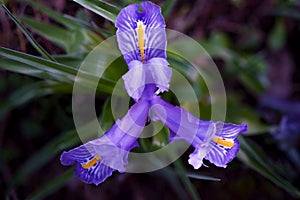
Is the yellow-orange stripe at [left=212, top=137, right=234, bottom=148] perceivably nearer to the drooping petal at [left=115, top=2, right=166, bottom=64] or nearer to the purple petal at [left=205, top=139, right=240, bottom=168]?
the purple petal at [left=205, top=139, right=240, bottom=168]

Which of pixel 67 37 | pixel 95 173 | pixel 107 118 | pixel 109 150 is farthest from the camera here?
pixel 67 37

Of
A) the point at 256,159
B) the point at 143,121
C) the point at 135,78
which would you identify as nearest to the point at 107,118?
the point at 143,121

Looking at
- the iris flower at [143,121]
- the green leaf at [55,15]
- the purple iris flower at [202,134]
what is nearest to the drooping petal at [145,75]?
the iris flower at [143,121]

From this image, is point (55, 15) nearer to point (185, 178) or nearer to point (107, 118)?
point (107, 118)

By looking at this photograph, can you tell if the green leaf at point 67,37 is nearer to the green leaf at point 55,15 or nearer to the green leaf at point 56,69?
the green leaf at point 55,15

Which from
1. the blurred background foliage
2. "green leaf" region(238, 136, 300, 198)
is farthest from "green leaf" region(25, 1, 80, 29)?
"green leaf" region(238, 136, 300, 198)

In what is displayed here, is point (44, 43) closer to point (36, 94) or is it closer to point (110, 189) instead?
point (36, 94)
